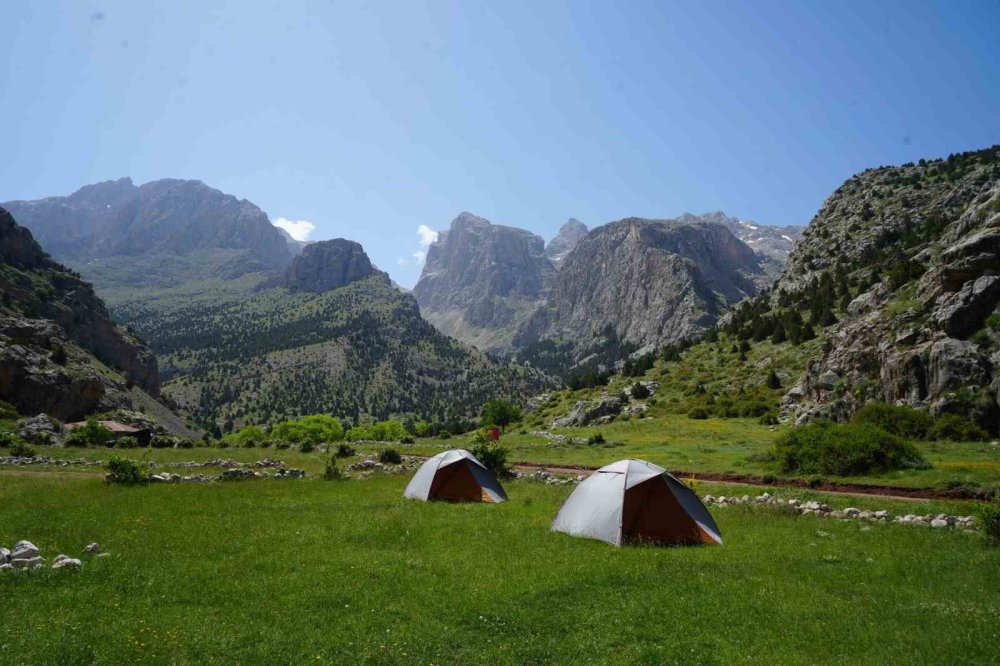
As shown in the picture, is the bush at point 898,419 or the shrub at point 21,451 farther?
the shrub at point 21,451

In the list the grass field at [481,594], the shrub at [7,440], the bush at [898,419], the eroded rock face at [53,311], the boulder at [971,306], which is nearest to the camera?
the grass field at [481,594]

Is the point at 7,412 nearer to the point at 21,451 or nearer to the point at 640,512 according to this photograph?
the point at 21,451

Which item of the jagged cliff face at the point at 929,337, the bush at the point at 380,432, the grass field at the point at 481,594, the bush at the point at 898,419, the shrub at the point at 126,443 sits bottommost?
the bush at the point at 380,432

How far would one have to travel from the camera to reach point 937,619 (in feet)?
34.8

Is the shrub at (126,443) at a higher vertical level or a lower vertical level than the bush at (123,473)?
lower

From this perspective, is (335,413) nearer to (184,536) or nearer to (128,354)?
(128,354)

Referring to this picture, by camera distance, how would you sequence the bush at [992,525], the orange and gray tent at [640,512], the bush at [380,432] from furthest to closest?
the bush at [380,432] < the orange and gray tent at [640,512] < the bush at [992,525]

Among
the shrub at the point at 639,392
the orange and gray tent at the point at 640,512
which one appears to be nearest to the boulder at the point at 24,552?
the orange and gray tent at the point at 640,512

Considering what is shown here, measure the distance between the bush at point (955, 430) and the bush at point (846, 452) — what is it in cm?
779

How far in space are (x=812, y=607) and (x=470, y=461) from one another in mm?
17430

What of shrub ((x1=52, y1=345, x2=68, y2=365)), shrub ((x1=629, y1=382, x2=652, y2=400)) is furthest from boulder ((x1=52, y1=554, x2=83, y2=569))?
shrub ((x1=52, y1=345, x2=68, y2=365))

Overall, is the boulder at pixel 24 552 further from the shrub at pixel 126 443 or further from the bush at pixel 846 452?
the shrub at pixel 126 443

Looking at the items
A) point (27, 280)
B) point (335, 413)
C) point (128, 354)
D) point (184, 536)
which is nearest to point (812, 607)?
point (184, 536)

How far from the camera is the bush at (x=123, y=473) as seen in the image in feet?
93.5
